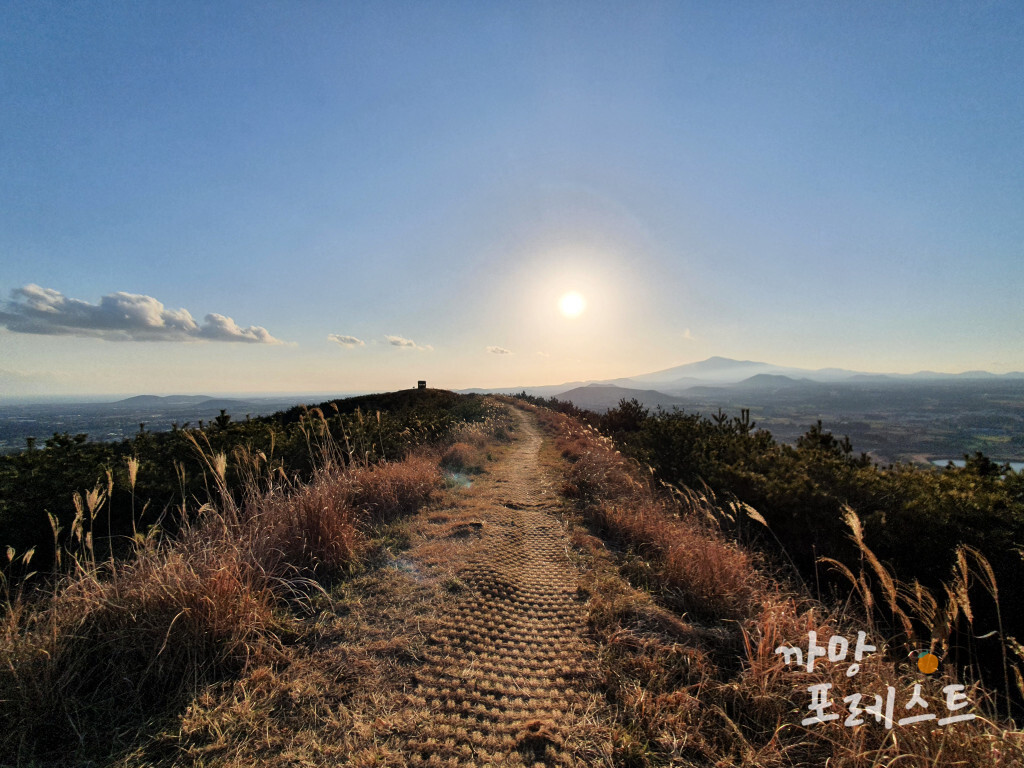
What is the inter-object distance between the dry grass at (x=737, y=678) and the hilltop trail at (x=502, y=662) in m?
0.32

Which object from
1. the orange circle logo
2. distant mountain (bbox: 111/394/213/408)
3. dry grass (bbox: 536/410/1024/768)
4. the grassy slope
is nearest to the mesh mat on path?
the grassy slope

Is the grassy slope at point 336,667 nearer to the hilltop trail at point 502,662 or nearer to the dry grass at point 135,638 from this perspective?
the dry grass at point 135,638

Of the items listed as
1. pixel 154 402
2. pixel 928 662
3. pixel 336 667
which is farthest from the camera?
pixel 154 402

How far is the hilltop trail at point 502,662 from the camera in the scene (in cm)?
222

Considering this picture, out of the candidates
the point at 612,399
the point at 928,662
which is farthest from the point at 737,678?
the point at 612,399

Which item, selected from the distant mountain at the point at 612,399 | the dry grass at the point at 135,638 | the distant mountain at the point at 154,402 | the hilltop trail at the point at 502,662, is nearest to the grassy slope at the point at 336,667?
the dry grass at the point at 135,638

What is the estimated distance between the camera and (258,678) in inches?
101

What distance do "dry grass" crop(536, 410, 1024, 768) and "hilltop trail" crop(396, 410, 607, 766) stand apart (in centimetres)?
32

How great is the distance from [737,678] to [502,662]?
1687 millimetres

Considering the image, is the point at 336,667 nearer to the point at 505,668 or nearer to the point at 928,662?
the point at 505,668

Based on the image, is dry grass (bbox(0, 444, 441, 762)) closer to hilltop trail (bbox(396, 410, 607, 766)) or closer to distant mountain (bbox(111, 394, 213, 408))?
hilltop trail (bbox(396, 410, 607, 766))

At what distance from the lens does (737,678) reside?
104 inches

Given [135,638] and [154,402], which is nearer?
[135,638]

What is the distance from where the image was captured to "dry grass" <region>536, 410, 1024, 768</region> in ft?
6.71
